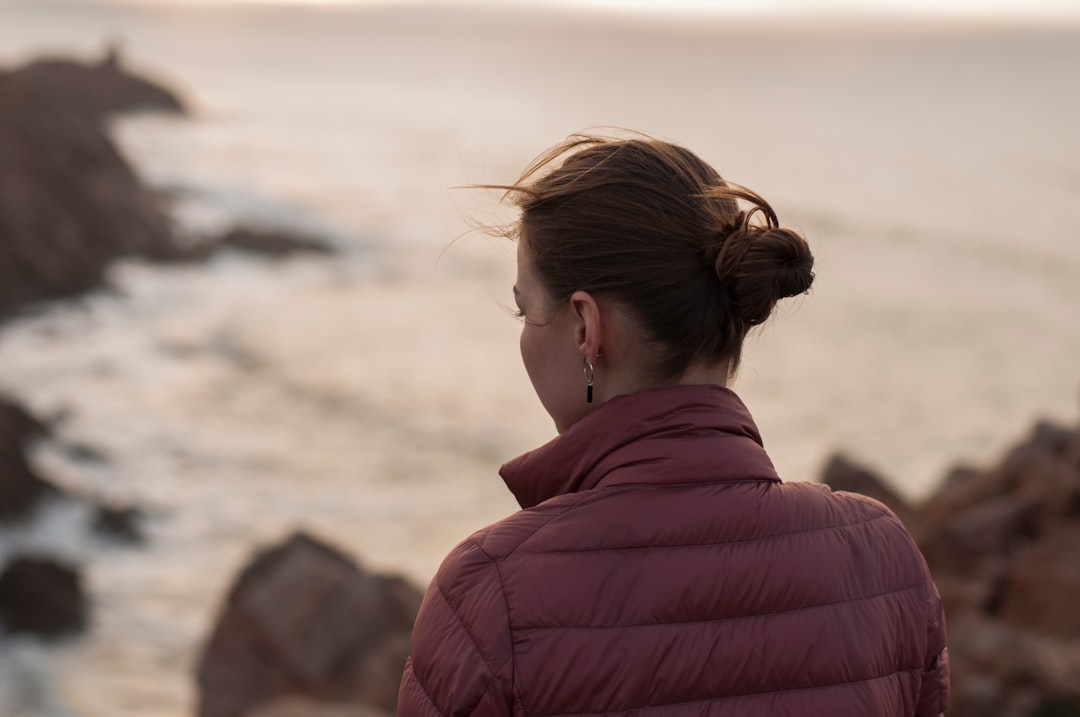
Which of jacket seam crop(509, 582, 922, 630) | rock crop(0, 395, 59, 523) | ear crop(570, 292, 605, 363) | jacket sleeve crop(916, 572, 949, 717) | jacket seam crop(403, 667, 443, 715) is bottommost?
rock crop(0, 395, 59, 523)

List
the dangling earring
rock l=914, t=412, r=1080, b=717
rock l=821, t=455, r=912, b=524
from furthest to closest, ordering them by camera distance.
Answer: rock l=821, t=455, r=912, b=524 < rock l=914, t=412, r=1080, b=717 < the dangling earring

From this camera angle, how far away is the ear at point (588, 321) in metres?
1.79

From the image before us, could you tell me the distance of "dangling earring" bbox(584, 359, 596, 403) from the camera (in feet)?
6.02

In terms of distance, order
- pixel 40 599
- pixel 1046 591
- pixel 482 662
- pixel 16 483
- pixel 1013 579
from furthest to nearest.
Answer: pixel 16 483 < pixel 40 599 < pixel 1013 579 < pixel 1046 591 < pixel 482 662

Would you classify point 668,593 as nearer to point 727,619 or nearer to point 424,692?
point 727,619

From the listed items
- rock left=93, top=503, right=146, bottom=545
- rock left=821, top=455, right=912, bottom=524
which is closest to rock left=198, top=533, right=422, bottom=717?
A: rock left=821, top=455, right=912, bottom=524

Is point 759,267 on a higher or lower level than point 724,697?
higher

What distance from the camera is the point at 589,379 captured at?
1.84 m

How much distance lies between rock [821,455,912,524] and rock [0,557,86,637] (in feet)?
26.0

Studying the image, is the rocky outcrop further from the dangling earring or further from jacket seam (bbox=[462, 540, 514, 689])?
jacket seam (bbox=[462, 540, 514, 689])

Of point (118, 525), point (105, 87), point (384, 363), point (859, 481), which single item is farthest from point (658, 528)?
point (105, 87)

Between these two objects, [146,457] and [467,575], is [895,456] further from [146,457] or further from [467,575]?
[467,575]

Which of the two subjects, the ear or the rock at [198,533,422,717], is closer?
the ear

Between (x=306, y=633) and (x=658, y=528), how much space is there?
679 centimetres
